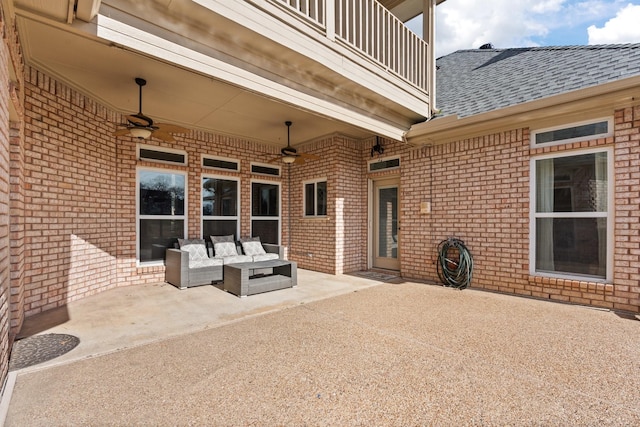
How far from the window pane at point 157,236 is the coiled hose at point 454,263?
16.8 feet

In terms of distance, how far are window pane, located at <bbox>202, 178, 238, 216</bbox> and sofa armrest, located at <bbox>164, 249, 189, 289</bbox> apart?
1.26m

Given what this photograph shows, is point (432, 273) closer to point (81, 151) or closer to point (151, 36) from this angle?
point (151, 36)

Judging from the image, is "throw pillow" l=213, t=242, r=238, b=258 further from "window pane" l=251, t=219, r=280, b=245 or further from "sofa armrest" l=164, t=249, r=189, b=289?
"window pane" l=251, t=219, r=280, b=245

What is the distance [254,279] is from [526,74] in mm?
5934

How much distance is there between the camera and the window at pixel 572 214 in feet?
13.6

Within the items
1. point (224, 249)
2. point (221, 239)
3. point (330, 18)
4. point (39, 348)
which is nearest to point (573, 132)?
point (330, 18)

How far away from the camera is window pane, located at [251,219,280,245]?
24.3 feet

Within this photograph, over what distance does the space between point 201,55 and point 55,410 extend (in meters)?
3.16

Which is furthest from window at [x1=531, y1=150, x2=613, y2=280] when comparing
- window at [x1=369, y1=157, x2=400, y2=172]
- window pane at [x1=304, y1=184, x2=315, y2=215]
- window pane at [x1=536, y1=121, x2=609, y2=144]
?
window pane at [x1=304, y1=184, x2=315, y2=215]

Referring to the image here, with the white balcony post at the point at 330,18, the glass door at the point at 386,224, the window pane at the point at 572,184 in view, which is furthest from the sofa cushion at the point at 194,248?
the window pane at the point at 572,184

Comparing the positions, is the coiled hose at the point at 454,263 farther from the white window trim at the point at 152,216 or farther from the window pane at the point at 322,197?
the white window trim at the point at 152,216

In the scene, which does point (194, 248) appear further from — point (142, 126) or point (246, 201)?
point (142, 126)

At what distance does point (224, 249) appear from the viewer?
246 inches

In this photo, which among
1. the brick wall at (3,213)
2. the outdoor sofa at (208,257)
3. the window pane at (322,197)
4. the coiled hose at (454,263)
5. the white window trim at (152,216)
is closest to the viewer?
the brick wall at (3,213)
